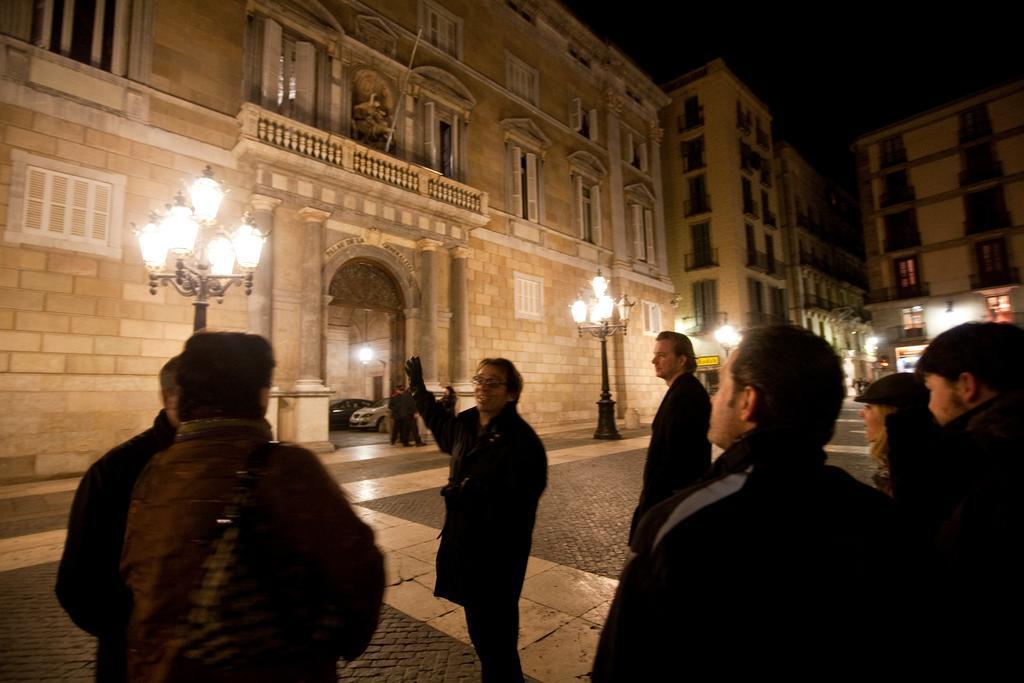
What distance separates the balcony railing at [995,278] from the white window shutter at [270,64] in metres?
35.3

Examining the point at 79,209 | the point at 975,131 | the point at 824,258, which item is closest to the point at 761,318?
the point at 824,258

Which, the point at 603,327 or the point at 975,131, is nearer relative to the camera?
the point at 603,327

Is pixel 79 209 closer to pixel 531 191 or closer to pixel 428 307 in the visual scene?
pixel 428 307

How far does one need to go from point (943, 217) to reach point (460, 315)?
3204 centimetres

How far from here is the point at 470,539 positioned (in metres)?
2.36

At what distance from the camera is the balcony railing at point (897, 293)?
29.4 metres

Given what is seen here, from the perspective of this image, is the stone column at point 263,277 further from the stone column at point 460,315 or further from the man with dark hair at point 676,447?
the man with dark hair at point 676,447

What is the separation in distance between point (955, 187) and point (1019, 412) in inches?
1494

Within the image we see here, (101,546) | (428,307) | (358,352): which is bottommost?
(101,546)

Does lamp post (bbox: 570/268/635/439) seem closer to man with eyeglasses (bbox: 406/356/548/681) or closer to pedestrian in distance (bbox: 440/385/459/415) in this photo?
pedestrian in distance (bbox: 440/385/459/415)

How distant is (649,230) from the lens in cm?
2239

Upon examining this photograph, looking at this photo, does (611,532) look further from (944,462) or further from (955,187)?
(955,187)

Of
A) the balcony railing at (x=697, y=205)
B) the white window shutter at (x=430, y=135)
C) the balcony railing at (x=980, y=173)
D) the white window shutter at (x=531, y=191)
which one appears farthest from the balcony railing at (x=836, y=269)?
the white window shutter at (x=430, y=135)

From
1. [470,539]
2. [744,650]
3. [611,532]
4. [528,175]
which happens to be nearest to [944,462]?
[744,650]
